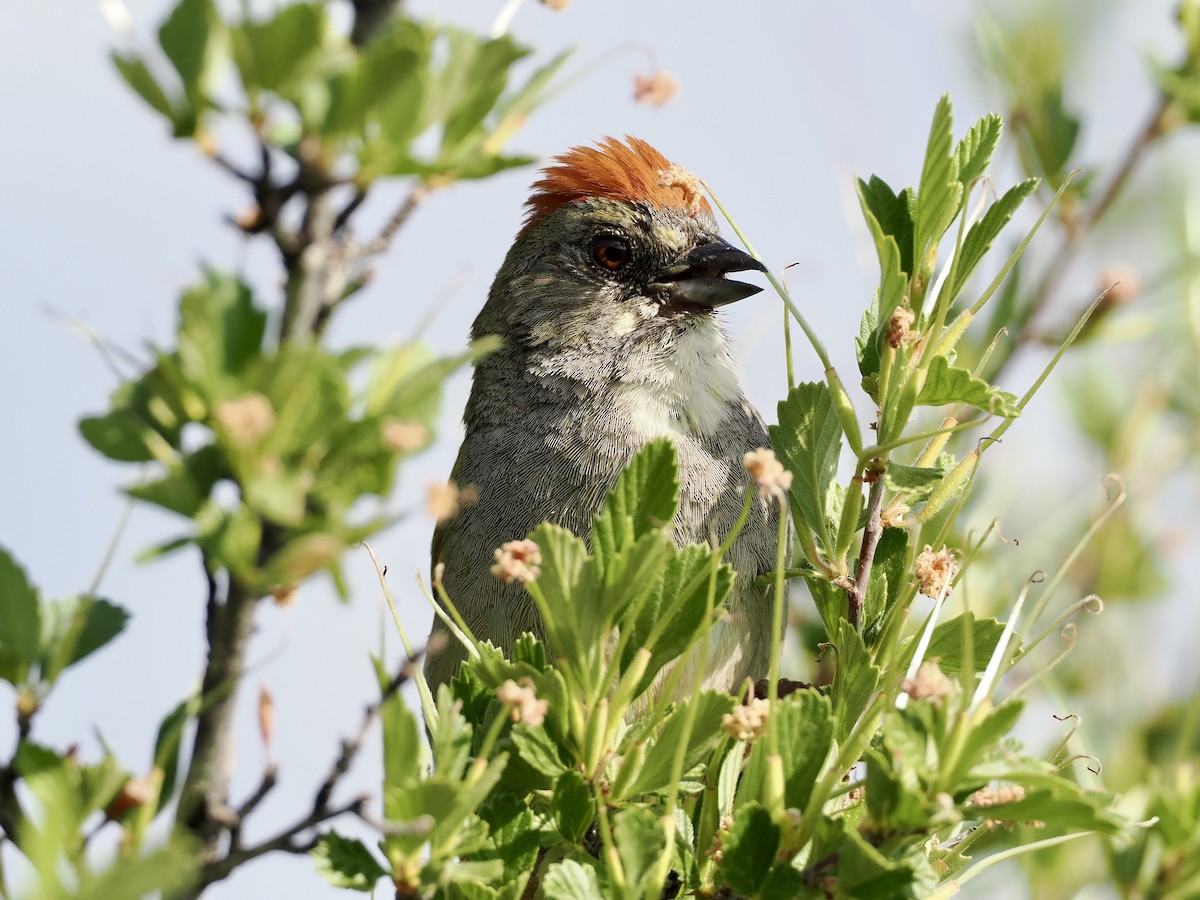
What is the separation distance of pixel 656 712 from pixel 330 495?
0.83m

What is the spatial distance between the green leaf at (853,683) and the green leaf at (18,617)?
4.62 ft

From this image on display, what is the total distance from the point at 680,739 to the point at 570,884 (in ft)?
0.93

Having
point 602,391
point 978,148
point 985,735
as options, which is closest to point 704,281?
point 602,391

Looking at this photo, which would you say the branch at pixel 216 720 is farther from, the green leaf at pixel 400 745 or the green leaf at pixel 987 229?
the green leaf at pixel 987 229

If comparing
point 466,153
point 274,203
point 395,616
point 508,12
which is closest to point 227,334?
point 274,203

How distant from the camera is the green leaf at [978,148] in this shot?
8.14 ft

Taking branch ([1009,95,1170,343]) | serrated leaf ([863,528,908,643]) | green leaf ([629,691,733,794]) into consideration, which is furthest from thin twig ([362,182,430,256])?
branch ([1009,95,1170,343])

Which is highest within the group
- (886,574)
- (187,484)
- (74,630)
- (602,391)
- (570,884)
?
(187,484)

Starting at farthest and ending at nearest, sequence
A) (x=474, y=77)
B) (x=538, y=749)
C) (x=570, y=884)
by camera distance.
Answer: (x=538, y=749) < (x=570, y=884) < (x=474, y=77)

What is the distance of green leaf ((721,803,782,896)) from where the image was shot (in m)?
2.02

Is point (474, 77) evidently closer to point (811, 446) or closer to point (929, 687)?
point (929, 687)

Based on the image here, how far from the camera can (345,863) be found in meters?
1.94

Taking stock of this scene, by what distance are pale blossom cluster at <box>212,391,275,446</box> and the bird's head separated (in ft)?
11.3

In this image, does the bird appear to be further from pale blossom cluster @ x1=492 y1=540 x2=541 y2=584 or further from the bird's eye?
pale blossom cluster @ x1=492 y1=540 x2=541 y2=584
